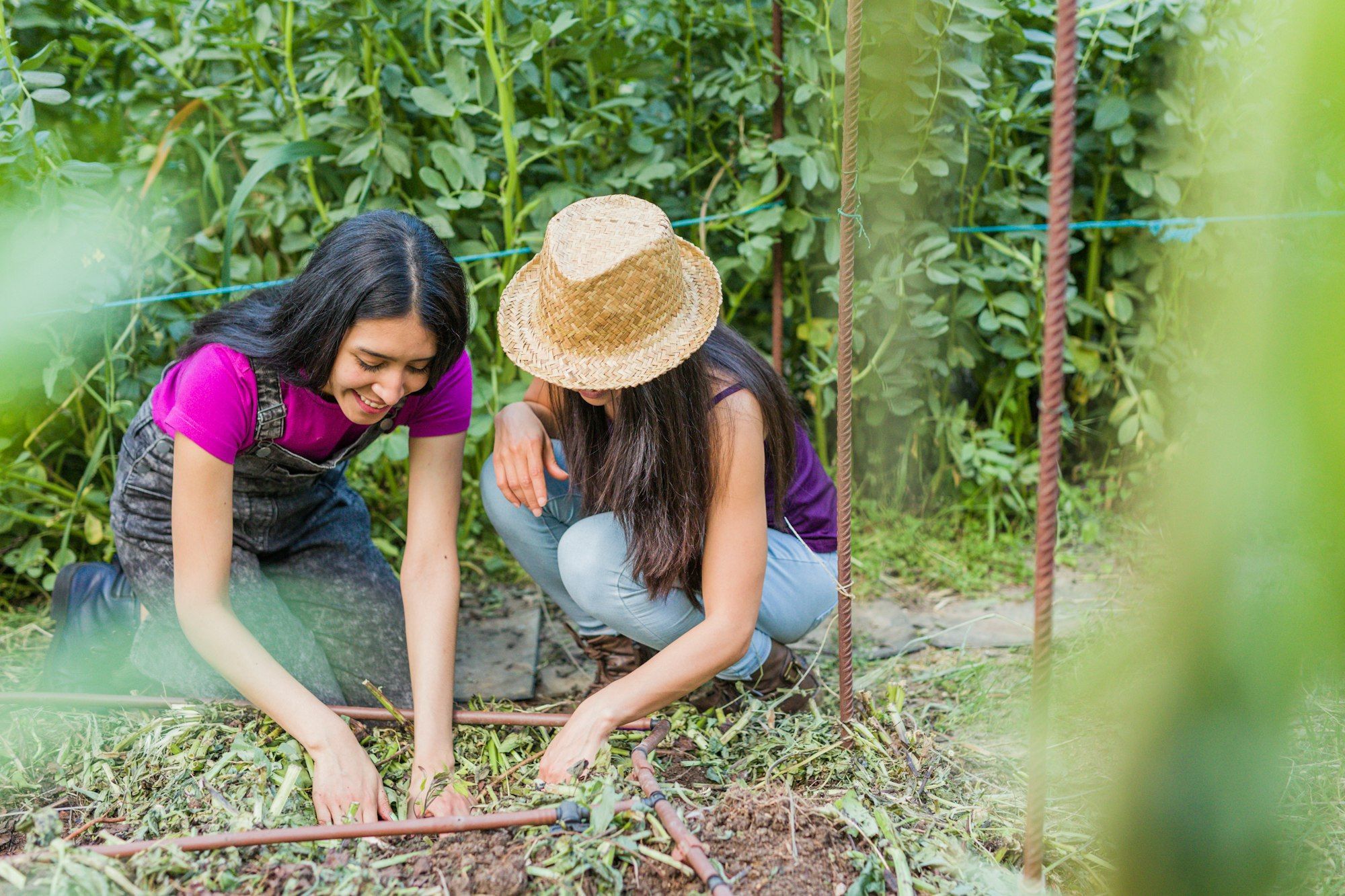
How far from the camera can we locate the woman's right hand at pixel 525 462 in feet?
5.64

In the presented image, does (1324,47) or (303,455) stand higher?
(1324,47)

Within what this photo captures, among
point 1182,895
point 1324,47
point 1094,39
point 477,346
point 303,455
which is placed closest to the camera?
point 1324,47

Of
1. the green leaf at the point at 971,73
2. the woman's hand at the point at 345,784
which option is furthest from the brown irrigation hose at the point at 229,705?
the green leaf at the point at 971,73

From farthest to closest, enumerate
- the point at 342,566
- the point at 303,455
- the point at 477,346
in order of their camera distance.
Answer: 1. the point at 477,346
2. the point at 342,566
3. the point at 303,455

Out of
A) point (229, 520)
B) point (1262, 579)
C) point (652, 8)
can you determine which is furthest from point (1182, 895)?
point (652, 8)

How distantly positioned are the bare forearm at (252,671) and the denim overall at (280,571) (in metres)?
0.18

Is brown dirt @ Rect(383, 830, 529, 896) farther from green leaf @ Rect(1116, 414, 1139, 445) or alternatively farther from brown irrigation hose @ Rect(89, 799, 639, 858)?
green leaf @ Rect(1116, 414, 1139, 445)

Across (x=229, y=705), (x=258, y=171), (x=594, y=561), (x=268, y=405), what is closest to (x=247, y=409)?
(x=268, y=405)

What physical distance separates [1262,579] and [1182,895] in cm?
25

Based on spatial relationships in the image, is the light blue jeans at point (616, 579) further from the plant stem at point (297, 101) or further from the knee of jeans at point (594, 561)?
the plant stem at point (297, 101)

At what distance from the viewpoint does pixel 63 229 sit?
2.10 meters

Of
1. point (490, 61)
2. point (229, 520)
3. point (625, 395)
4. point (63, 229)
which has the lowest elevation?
point (229, 520)

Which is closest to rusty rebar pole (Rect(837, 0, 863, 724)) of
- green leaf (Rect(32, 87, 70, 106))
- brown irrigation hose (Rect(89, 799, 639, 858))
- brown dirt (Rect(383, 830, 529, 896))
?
brown irrigation hose (Rect(89, 799, 639, 858))

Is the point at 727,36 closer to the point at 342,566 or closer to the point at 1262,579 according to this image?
the point at 342,566
